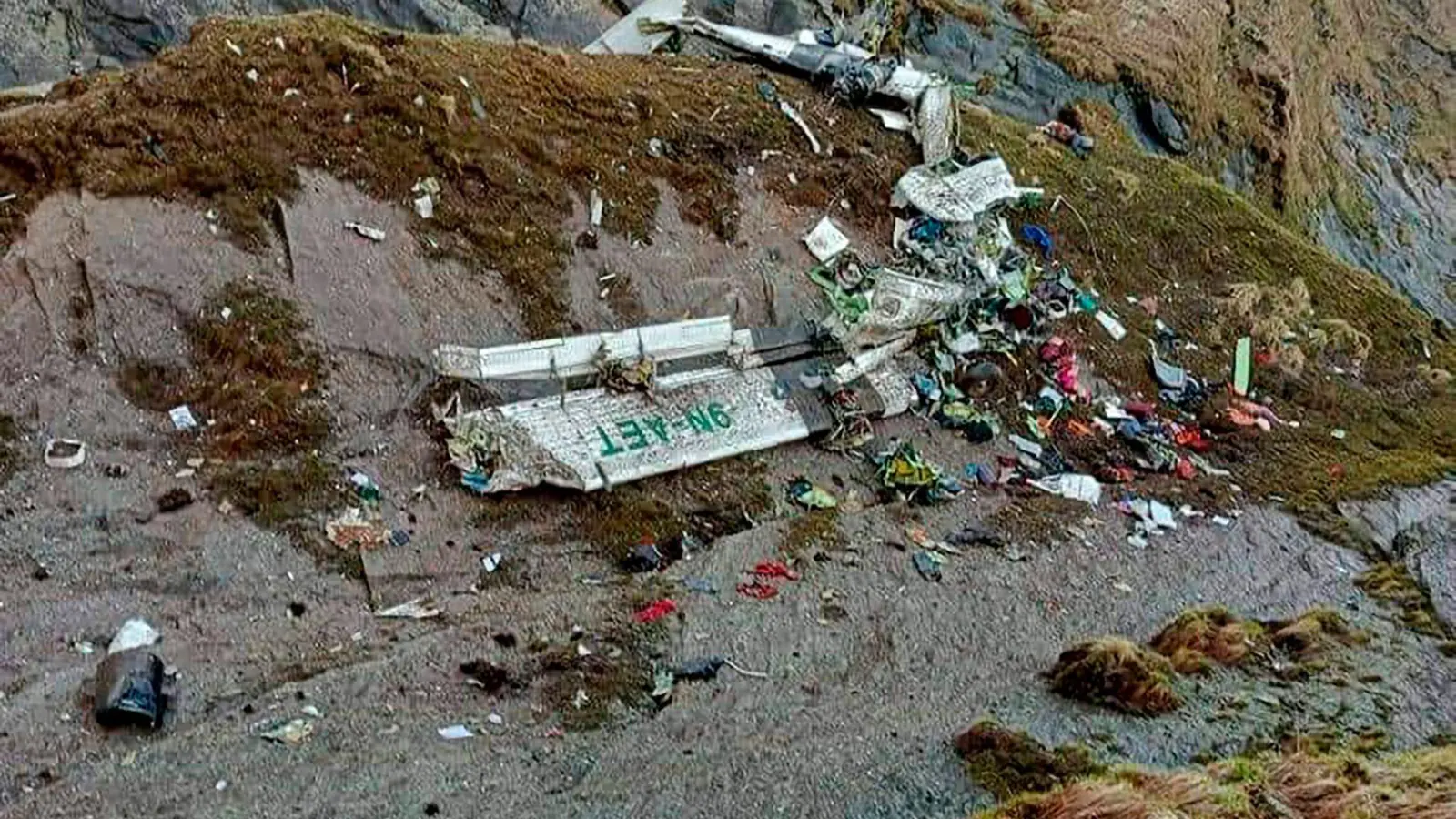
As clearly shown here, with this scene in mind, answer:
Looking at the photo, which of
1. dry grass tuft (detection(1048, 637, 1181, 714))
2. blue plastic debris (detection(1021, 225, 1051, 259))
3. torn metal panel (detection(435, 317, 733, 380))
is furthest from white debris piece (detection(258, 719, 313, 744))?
blue plastic debris (detection(1021, 225, 1051, 259))

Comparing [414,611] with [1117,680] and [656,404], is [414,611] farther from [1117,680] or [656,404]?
[1117,680]

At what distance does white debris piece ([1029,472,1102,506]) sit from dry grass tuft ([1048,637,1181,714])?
93.9 inches

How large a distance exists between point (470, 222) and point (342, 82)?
53.4 inches

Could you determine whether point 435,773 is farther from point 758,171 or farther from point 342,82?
point 758,171

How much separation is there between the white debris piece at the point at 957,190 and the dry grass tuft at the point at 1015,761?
18.3 feet

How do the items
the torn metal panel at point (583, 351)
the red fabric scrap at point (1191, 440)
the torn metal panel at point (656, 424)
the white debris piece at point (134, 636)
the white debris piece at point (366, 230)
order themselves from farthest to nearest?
the red fabric scrap at point (1191, 440) < the white debris piece at point (366, 230) < the torn metal panel at point (583, 351) < the torn metal panel at point (656, 424) < the white debris piece at point (134, 636)

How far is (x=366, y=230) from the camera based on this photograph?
803 centimetres

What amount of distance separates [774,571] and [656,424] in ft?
4.65

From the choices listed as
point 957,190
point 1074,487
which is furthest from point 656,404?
point 957,190

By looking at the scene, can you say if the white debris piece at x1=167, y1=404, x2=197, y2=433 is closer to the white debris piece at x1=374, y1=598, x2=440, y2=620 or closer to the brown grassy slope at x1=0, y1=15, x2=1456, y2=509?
the brown grassy slope at x1=0, y1=15, x2=1456, y2=509

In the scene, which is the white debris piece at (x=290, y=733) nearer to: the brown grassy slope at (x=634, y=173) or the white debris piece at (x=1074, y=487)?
the brown grassy slope at (x=634, y=173)

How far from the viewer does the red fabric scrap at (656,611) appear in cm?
667

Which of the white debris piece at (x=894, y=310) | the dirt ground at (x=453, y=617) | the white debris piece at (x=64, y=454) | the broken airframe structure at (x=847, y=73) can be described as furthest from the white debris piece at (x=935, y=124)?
the white debris piece at (x=64, y=454)

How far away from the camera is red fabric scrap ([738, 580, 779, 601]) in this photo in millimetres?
7035
